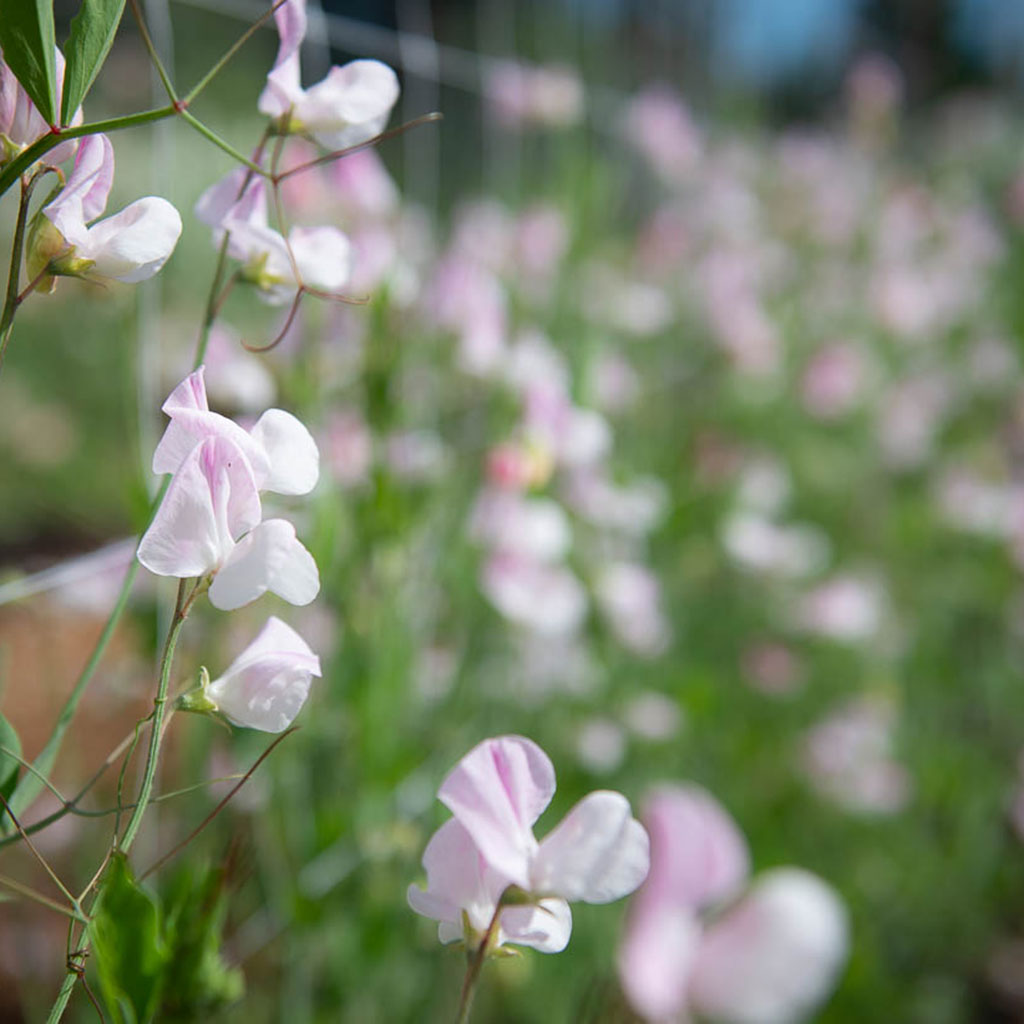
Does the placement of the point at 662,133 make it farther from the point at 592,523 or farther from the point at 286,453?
the point at 286,453

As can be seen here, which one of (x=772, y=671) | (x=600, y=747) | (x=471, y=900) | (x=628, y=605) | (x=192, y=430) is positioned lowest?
(x=772, y=671)

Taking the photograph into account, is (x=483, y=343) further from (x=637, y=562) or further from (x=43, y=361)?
(x=43, y=361)

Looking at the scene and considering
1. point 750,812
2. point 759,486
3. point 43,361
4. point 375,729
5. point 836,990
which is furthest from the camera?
point 43,361

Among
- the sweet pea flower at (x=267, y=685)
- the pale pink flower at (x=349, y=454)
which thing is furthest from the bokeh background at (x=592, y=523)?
the sweet pea flower at (x=267, y=685)

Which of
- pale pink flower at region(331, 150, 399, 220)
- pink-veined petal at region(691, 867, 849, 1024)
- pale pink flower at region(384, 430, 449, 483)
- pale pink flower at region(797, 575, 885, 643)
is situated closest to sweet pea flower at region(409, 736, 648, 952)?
pink-veined petal at region(691, 867, 849, 1024)

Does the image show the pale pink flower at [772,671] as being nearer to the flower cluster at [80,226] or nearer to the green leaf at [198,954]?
the green leaf at [198,954]

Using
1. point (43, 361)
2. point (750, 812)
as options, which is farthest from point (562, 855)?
point (43, 361)

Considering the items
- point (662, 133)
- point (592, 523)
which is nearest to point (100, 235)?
point (592, 523)
